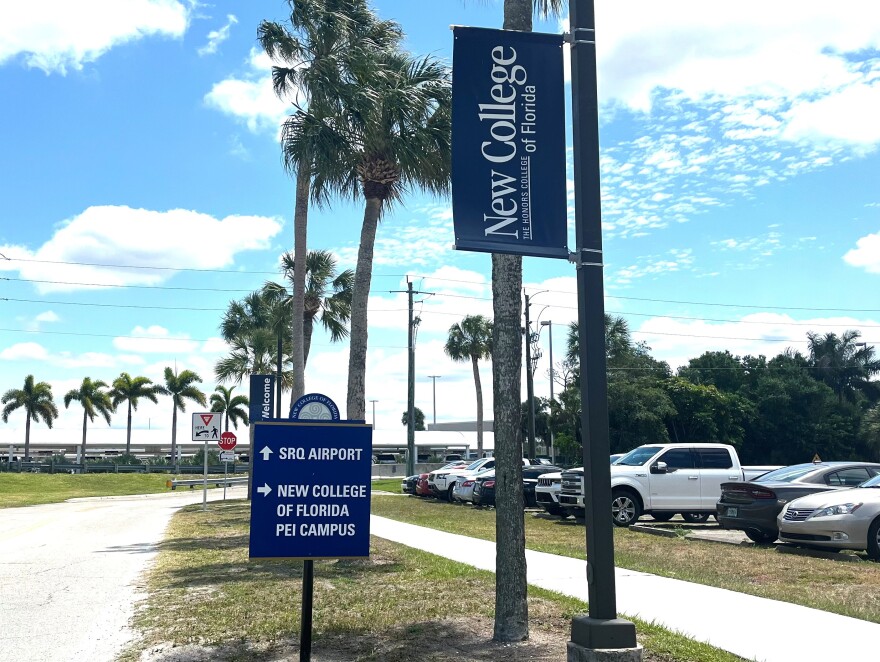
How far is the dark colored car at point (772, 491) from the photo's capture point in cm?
1480

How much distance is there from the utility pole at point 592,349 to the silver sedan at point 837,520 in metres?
8.57

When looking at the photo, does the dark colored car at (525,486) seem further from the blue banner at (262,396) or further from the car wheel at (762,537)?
the car wheel at (762,537)

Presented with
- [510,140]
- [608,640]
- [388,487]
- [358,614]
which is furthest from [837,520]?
[388,487]

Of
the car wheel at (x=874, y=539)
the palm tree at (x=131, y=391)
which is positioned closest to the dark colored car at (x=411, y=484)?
the car wheel at (x=874, y=539)

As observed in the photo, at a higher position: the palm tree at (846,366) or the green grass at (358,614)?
the palm tree at (846,366)

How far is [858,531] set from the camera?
41.9 feet

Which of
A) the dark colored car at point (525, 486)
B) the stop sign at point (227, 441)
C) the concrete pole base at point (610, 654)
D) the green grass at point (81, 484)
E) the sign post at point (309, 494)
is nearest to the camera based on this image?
the concrete pole base at point (610, 654)

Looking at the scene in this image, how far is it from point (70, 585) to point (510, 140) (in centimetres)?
924

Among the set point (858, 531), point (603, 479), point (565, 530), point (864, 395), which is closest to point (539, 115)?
point (603, 479)

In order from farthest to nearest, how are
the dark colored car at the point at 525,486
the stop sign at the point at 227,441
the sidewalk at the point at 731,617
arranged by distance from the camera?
the stop sign at the point at 227,441, the dark colored car at the point at 525,486, the sidewalk at the point at 731,617

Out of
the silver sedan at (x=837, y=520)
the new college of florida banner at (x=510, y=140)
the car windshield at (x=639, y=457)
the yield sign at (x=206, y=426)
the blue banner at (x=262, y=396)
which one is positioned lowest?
the silver sedan at (x=837, y=520)

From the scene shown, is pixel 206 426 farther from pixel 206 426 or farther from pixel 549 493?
pixel 549 493

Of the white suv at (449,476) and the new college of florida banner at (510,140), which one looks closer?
the new college of florida banner at (510,140)

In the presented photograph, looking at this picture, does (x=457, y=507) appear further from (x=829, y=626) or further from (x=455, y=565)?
(x=829, y=626)
